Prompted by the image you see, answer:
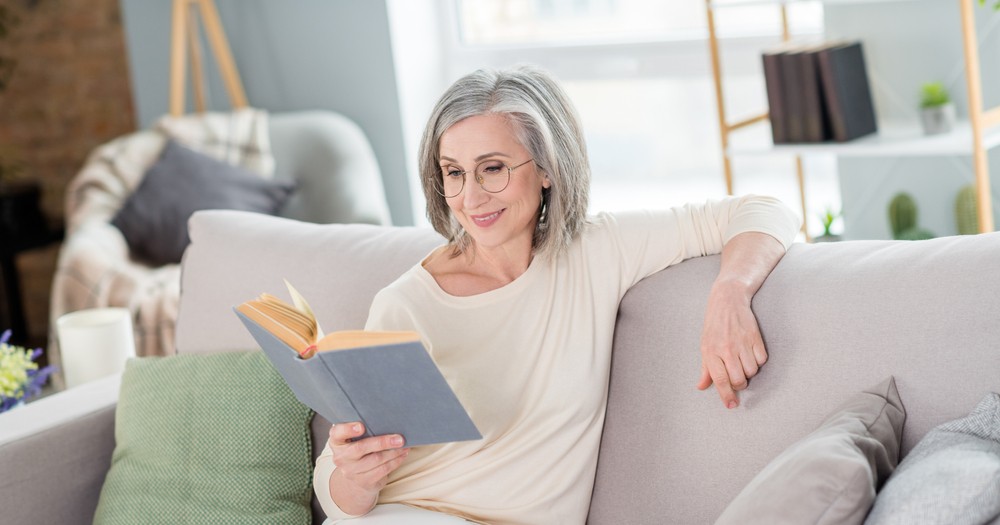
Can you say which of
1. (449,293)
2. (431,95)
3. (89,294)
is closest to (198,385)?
(449,293)

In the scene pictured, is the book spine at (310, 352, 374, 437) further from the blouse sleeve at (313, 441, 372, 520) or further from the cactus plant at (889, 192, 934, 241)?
the cactus plant at (889, 192, 934, 241)

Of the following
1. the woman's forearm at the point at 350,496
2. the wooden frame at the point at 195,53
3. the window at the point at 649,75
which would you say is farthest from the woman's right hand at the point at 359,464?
the wooden frame at the point at 195,53

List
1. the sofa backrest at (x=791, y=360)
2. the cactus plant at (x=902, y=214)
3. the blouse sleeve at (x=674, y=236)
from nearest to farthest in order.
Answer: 1. the sofa backrest at (x=791, y=360)
2. the blouse sleeve at (x=674, y=236)
3. the cactus plant at (x=902, y=214)

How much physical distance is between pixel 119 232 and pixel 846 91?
225 cm

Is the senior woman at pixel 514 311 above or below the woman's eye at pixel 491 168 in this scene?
below

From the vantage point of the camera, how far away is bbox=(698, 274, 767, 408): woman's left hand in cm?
157

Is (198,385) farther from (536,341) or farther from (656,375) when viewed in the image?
(656,375)

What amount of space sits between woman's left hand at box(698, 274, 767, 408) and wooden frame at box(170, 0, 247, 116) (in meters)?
2.85

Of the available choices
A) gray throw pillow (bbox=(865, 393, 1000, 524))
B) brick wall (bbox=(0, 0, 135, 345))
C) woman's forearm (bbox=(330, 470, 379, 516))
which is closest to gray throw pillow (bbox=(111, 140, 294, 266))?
brick wall (bbox=(0, 0, 135, 345))

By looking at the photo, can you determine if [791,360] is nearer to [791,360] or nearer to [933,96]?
[791,360]

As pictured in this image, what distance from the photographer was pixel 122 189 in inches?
148

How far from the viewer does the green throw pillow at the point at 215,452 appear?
1893 millimetres

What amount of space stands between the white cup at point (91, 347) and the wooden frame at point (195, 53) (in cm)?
182

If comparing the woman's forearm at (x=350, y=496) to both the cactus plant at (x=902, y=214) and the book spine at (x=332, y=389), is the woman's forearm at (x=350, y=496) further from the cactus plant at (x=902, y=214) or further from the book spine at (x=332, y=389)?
the cactus plant at (x=902, y=214)
